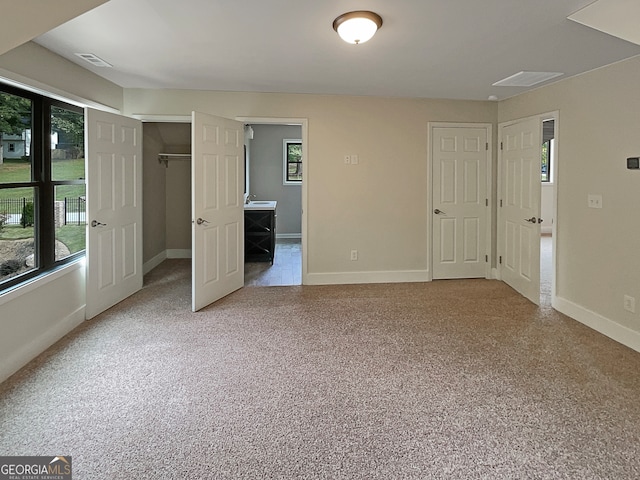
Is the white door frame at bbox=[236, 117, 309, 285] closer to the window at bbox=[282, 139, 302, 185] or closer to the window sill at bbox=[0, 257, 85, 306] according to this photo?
the window sill at bbox=[0, 257, 85, 306]

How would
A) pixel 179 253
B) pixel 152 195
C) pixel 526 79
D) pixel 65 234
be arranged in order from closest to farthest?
pixel 65 234
pixel 526 79
pixel 152 195
pixel 179 253

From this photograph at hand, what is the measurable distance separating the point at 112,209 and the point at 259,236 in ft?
8.66

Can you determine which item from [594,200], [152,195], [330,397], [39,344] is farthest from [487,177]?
[39,344]

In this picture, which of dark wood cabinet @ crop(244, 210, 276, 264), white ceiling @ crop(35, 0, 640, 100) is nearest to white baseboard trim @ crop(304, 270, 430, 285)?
dark wood cabinet @ crop(244, 210, 276, 264)

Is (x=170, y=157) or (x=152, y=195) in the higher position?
(x=170, y=157)

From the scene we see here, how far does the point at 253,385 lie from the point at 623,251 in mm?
3133

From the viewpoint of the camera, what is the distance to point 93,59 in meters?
3.58

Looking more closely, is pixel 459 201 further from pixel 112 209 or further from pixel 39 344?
pixel 39 344

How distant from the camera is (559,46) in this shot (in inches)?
122

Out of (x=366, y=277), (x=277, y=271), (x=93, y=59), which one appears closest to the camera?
(x=93, y=59)

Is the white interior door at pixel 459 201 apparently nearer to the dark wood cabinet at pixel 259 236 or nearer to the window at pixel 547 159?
the dark wood cabinet at pixel 259 236

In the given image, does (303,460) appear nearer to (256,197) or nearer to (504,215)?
(504,215)

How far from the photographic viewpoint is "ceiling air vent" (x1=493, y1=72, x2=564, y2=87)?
3924mm

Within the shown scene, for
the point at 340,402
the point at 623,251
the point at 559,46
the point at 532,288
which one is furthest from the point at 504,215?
the point at 340,402
